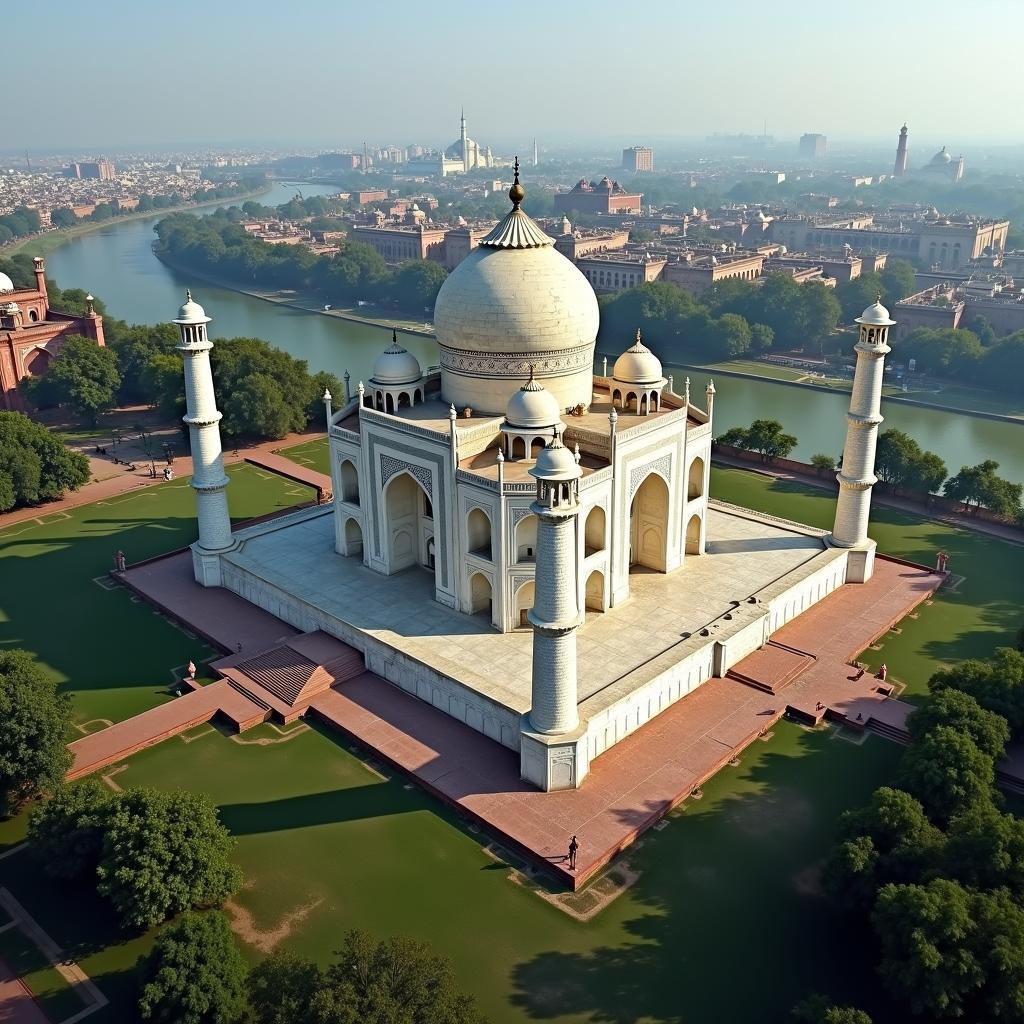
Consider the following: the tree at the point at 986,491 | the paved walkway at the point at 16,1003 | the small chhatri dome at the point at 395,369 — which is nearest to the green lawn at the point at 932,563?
the tree at the point at 986,491

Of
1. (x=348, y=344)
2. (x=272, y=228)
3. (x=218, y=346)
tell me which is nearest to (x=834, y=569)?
(x=218, y=346)

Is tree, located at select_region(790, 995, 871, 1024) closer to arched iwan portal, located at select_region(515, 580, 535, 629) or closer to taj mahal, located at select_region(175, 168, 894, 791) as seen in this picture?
taj mahal, located at select_region(175, 168, 894, 791)

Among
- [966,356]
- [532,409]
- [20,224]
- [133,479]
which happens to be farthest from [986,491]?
[20,224]

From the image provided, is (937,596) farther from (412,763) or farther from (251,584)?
(251,584)

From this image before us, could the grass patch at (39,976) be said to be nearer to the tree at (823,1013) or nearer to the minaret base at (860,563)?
the tree at (823,1013)

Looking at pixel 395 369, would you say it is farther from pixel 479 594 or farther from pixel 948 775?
pixel 948 775

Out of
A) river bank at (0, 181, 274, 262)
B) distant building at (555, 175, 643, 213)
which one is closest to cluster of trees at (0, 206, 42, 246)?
river bank at (0, 181, 274, 262)
